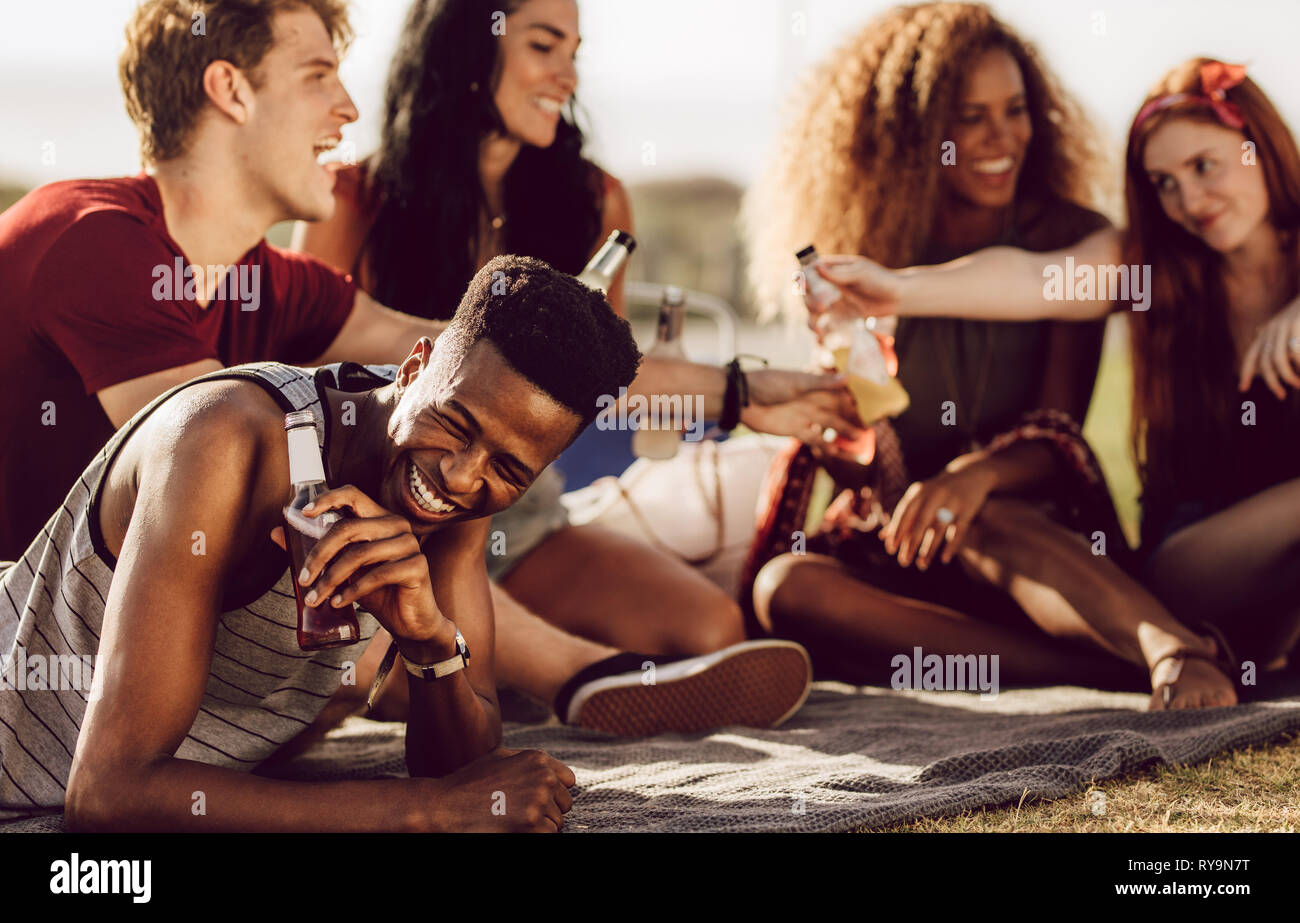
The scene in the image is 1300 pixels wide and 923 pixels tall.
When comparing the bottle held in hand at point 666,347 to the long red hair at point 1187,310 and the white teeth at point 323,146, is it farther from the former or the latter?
the long red hair at point 1187,310

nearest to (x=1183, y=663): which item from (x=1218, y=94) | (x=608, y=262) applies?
(x=1218, y=94)

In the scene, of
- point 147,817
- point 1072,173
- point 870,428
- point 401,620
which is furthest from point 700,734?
point 1072,173

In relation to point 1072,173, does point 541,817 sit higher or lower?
lower

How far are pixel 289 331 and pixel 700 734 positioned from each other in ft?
4.98

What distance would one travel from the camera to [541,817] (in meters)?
2.17

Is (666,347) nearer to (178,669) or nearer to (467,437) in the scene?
(467,437)

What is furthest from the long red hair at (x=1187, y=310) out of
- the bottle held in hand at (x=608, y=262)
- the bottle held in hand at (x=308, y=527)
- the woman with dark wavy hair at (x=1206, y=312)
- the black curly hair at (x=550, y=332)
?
the bottle held in hand at (x=308, y=527)

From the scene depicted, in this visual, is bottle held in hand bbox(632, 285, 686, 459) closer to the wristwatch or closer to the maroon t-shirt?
the maroon t-shirt

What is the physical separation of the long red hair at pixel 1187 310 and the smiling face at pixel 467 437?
2.46m

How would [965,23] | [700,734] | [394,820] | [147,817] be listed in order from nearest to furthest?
[147,817], [394,820], [700,734], [965,23]

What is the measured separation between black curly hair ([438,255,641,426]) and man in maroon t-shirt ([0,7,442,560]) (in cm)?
91
